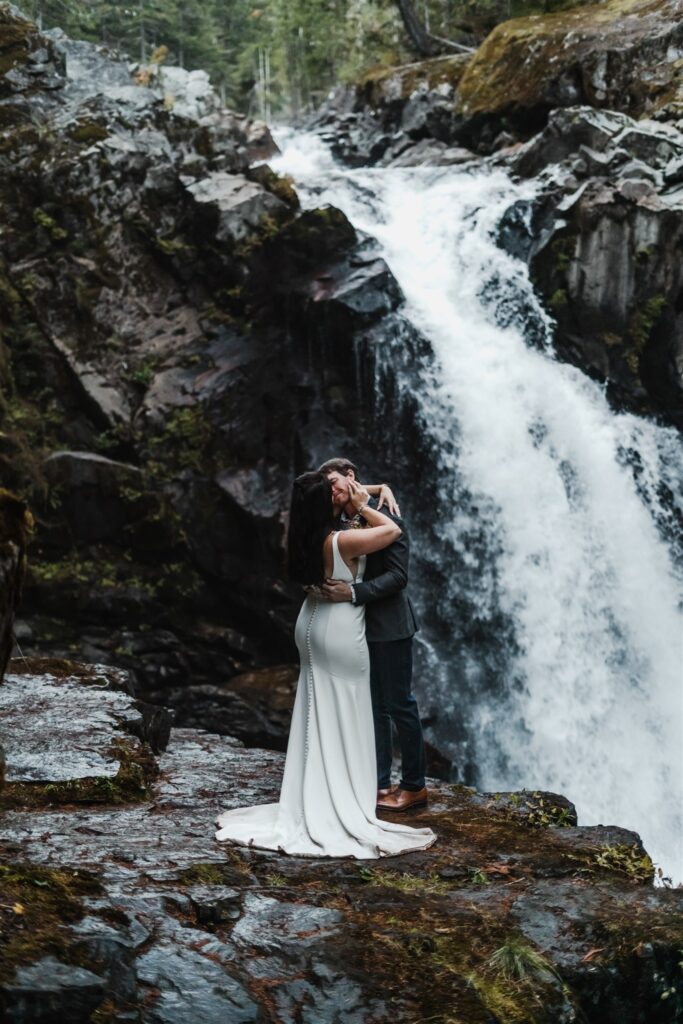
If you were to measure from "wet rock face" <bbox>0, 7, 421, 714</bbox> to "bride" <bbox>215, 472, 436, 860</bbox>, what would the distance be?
831 cm

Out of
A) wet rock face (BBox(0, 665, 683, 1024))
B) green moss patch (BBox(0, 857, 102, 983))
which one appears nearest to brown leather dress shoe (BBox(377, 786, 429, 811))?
wet rock face (BBox(0, 665, 683, 1024))

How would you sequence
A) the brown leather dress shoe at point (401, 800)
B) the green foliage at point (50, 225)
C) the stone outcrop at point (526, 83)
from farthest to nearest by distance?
1. the stone outcrop at point (526, 83)
2. the green foliage at point (50, 225)
3. the brown leather dress shoe at point (401, 800)

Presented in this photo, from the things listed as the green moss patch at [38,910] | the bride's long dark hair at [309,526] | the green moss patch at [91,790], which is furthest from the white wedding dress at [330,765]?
the green moss patch at [38,910]

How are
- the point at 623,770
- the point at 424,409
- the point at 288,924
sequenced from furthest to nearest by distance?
the point at 424,409, the point at 623,770, the point at 288,924

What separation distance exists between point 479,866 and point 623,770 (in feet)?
25.0

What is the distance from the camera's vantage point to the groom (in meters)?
5.42

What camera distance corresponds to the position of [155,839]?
5008 millimetres

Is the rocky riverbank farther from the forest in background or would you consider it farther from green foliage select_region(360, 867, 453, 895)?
green foliage select_region(360, 867, 453, 895)

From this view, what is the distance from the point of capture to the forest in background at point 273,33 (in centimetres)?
2112

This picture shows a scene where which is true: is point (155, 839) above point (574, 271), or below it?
below

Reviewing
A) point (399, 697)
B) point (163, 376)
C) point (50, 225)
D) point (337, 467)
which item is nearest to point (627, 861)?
point (399, 697)

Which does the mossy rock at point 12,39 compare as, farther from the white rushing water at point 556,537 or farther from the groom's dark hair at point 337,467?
the groom's dark hair at point 337,467

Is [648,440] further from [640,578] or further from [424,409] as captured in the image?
[424,409]

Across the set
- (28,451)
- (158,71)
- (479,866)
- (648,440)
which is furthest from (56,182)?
(479,866)
